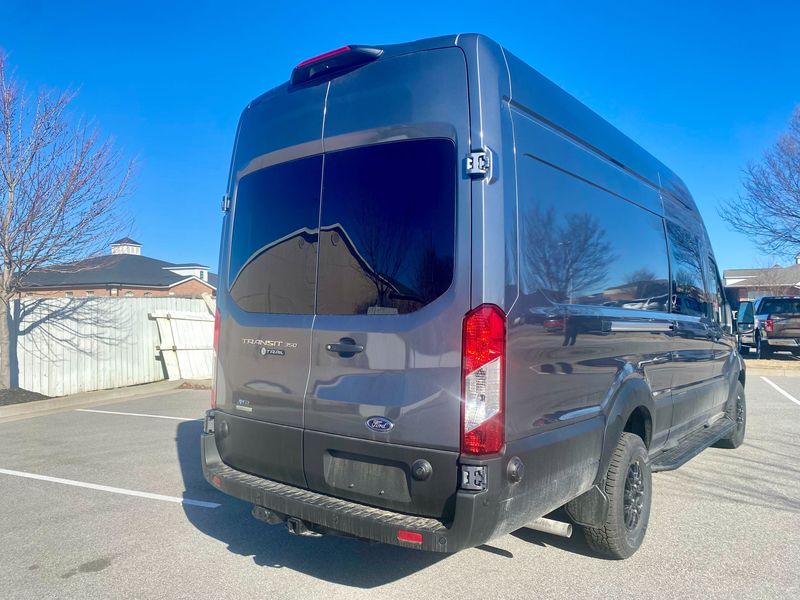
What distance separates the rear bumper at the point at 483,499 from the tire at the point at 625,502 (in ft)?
1.03

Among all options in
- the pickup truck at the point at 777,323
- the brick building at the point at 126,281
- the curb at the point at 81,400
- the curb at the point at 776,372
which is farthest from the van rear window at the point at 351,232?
the brick building at the point at 126,281

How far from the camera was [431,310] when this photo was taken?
303 centimetres

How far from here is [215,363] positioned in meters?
4.20

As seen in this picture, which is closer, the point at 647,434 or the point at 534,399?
the point at 534,399

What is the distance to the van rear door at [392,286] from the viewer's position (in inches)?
118

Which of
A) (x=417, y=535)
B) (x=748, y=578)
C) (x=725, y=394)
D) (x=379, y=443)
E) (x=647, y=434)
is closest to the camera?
(x=417, y=535)

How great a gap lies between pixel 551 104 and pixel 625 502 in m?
2.54

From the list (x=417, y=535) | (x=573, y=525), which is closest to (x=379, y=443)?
(x=417, y=535)

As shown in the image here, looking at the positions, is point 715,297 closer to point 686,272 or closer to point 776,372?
point 686,272

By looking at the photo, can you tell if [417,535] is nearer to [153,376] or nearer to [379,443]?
[379,443]

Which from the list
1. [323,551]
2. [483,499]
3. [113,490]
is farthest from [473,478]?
[113,490]

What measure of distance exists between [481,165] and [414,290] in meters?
0.68

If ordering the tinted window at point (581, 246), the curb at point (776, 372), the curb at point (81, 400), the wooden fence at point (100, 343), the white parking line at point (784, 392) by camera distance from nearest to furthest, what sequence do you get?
the tinted window at point (581, 246), the curb at point (81, 400), the white parking line at point (784, 392), the wooden fence at point (100, 343), the curb at point (776, 372)

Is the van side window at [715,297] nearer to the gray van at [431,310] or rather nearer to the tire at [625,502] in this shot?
the gray van at [431,310]
